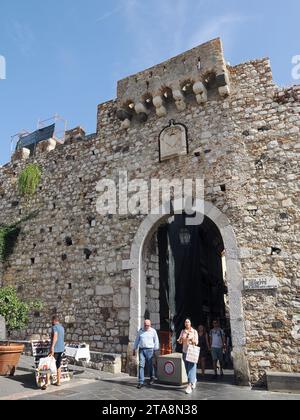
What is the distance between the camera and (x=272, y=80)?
7.58m

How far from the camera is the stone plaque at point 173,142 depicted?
8.09 meters

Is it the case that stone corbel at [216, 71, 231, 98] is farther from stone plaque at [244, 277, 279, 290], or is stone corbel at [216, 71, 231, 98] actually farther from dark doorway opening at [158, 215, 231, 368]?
stone plaque at [244, 277, 279, 290]

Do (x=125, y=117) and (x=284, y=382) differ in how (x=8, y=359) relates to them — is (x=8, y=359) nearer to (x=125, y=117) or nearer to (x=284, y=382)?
(x=284, y=382)

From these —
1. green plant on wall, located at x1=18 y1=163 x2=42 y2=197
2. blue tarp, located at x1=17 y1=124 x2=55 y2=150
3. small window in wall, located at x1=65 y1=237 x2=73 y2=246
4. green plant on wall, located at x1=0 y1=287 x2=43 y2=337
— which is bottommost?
green plant on wall, located at x1=0 y1=287 x2=43 y2=337

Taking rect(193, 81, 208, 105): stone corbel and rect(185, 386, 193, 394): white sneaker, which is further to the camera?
rect(193, 81, 208, 105): stone corbel

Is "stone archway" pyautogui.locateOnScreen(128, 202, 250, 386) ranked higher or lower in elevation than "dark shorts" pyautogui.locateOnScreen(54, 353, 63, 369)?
higher

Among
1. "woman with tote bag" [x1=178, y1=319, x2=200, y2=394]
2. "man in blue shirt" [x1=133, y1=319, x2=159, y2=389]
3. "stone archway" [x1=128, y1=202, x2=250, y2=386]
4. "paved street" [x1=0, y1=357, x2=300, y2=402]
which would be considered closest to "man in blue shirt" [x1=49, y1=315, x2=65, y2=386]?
"paved street" [x1=0, y1=357, x2=300, y2=402]

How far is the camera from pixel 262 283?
639cm

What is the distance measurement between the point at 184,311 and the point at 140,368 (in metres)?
3.44

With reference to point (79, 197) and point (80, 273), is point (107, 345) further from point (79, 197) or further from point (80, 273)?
point (79, 197)

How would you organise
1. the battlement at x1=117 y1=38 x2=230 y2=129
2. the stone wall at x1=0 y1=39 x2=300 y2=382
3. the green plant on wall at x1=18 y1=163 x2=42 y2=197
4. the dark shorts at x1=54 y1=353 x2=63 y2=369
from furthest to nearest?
the green plant on wall at x1=18 y1=163 x2=42 y2=197
the battlement at x1=117 y1=38 x2=230 y2=129
the stone wall at x1=0 y1=39 x2=300 y2=382
the dark shorts at x1=54 y1=353 x2=63 y2=369

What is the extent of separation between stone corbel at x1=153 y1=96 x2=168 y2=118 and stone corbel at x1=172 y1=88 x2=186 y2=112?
362mm

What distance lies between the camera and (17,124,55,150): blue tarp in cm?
1342
